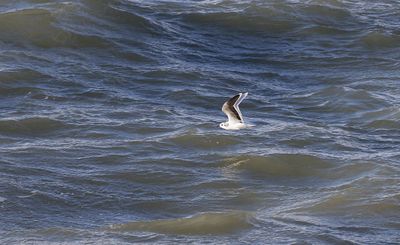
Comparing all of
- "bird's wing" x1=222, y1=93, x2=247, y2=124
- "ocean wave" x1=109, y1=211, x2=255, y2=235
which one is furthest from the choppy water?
"bird's wing" x1=222, y1=93, x2=247, y2=124

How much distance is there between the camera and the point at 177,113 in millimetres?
14930

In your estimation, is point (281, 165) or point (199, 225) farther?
point (281, 165)

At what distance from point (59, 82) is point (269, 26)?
457 centimetres

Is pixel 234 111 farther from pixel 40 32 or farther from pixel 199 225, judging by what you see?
pixel 40 32

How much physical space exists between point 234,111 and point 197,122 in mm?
1967

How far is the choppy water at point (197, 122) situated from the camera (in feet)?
37.3

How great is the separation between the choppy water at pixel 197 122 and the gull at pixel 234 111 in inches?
18.9

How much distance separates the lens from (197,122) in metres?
14.5

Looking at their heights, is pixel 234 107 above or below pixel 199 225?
above

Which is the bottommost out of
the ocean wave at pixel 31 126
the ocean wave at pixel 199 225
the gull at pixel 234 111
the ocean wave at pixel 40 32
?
the ocean wave at pixel 199 225

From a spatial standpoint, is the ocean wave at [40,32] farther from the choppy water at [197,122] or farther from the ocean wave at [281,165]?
the ocean wave at [281,165]

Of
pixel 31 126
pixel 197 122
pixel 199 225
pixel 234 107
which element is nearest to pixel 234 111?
pixel 234 107

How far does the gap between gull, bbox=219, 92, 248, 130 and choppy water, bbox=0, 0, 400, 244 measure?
0.48 metres

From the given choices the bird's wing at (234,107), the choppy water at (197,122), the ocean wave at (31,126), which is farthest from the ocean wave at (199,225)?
the ocean wave at (31,126)
